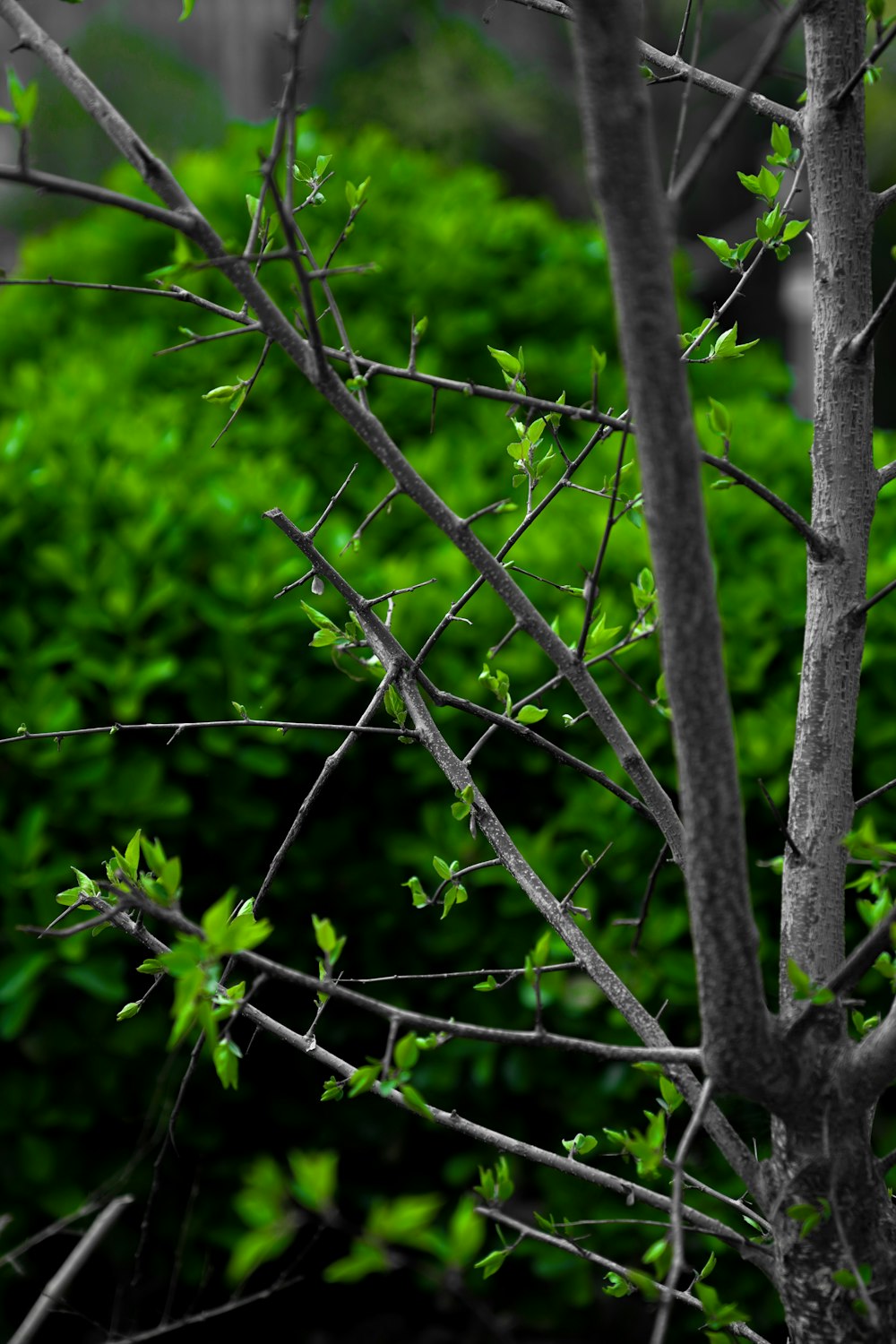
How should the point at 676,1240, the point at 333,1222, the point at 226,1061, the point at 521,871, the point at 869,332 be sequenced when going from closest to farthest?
the point at 333,1222 → the point at 676,1240 → the point at 226,1061 → the point at 869,332 → the point at 521,871

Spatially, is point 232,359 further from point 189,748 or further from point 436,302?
point 189,748

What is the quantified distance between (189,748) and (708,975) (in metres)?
1.58

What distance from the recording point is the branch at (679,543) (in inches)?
25.4

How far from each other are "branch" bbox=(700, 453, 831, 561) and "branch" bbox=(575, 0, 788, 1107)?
0.23 m

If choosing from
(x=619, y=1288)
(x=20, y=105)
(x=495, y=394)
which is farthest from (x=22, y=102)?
(x=619, y=1288)

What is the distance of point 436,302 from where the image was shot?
3857 mm

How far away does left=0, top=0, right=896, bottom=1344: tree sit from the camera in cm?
68

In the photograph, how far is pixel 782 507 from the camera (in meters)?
0.97

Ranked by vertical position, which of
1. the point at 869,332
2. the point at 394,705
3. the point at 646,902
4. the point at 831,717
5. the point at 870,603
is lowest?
the point at 646,902

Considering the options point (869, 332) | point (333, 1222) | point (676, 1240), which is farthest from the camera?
point (869, 332)

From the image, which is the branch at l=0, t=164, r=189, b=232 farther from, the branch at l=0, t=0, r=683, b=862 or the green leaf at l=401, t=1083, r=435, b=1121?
the green leaf at l=401, t=1083, r=435, b=1121

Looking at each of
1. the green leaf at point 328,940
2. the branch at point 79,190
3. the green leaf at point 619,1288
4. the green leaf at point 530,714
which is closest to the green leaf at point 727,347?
the green leaf at point 530,714

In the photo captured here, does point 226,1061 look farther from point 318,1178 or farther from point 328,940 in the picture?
point 318,1178

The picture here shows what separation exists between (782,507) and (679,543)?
30 cm
